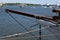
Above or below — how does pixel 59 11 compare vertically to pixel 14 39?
above

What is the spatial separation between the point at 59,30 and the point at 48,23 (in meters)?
0.75

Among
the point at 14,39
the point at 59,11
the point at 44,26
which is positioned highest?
the point at 59,11

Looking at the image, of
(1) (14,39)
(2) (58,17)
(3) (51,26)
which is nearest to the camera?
(2) (58,17)

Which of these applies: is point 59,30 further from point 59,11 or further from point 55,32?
point 59,11

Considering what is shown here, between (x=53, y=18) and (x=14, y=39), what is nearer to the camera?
(x=53, y=18)

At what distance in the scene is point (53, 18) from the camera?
12.9 m

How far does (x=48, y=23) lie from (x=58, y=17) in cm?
113

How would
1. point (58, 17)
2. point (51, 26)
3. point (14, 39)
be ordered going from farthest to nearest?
point (14, 39)
point (51, 26)
point (58, 17)

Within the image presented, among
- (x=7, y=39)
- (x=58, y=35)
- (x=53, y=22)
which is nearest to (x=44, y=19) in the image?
Answer: (x=53, y=22)

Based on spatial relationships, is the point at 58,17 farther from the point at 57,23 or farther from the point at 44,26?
the point at 44,26

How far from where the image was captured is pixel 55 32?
1395 cm

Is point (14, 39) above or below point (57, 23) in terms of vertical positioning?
below

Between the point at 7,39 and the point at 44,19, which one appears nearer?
the point at 44,19

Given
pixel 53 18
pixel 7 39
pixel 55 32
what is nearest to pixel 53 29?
pixel 55 32
